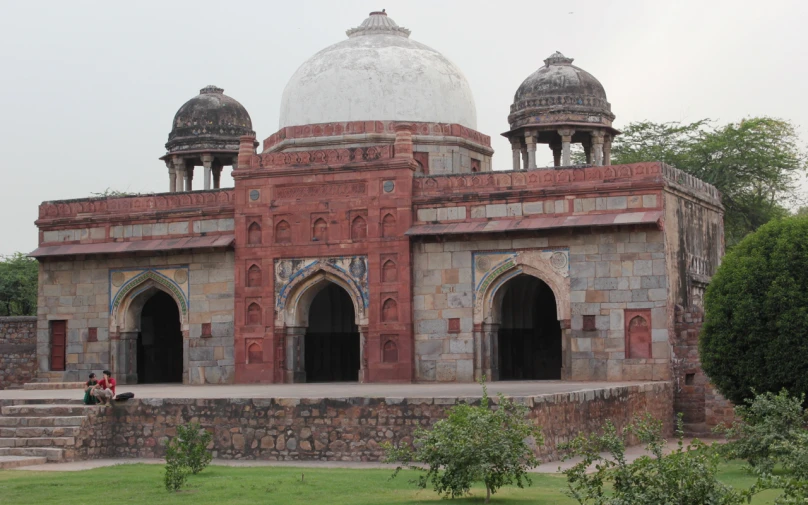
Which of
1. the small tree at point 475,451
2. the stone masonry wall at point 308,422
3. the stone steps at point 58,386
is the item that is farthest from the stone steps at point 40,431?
the small tree at point 475,451

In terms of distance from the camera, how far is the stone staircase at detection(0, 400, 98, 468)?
46.9 feet

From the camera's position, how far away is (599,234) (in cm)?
1962

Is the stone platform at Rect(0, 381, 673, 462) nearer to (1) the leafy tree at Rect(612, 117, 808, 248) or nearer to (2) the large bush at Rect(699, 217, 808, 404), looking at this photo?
(2) the large bush at Rect(699, 217, 808, 404)

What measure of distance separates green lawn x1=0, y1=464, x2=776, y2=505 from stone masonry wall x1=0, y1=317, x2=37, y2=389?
36.9 feet

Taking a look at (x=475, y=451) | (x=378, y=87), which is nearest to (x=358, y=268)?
(x=378, y=87)

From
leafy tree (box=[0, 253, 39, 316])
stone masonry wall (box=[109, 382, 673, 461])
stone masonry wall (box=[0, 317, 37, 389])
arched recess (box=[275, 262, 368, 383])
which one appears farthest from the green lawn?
leafy tree (box=[0, 253, 39, 316])

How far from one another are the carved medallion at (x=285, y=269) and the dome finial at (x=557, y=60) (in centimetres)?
667

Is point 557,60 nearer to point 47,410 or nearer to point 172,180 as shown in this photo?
point 172,180

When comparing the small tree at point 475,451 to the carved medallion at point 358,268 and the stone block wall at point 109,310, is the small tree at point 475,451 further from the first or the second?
the stone block wall at point 109,310

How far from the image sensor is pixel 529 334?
23047 mm

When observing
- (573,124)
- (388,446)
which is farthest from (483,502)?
(573,124)

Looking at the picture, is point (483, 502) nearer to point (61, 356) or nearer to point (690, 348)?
point (690, 348)

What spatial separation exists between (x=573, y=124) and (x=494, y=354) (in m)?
5.05

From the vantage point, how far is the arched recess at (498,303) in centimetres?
1984
